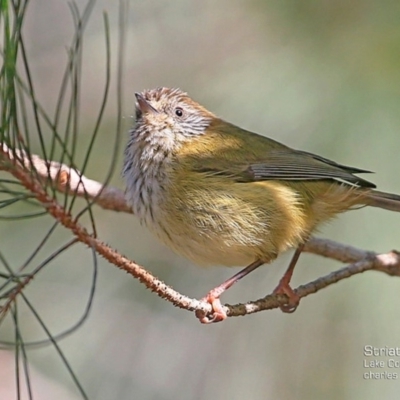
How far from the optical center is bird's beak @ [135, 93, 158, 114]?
130 inches

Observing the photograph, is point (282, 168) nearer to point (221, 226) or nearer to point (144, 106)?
point (221, 226)

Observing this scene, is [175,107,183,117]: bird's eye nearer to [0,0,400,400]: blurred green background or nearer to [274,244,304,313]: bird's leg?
[0,0,400,400]: blurred green background

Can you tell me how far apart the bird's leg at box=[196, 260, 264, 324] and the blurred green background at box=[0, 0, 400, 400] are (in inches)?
7.6

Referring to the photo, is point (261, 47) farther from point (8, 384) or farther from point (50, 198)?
point (8, 384)

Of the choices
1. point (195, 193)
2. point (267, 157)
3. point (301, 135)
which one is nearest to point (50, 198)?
point (195, 193)

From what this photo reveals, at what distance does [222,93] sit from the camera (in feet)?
10.7

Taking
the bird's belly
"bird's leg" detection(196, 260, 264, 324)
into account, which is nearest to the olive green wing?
the bird's belly

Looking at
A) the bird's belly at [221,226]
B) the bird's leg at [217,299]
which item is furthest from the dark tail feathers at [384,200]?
the bird's leg at [217,299]

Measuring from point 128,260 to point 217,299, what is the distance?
3.08ft

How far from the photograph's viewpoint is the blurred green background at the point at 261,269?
2865 millimetres

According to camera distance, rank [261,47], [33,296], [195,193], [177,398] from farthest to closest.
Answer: [33,296] < [177,398] < [261,47] < [195,193]

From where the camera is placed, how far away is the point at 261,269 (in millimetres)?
3354

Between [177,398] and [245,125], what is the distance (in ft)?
4.44

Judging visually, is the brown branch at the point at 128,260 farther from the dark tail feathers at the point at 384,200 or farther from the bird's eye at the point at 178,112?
the bird's eye at the point at 178,112
